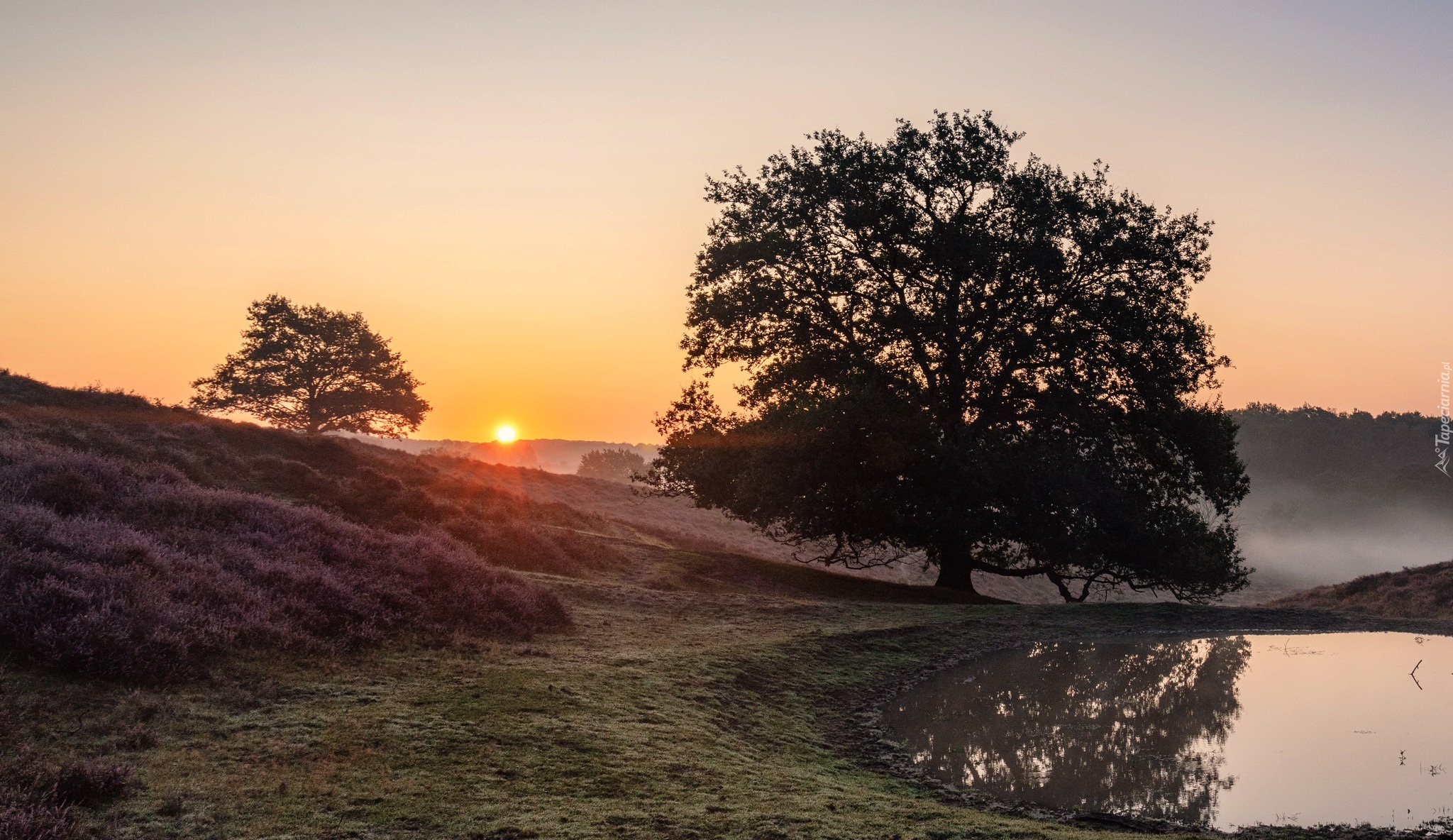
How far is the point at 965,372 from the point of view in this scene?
2905 cm

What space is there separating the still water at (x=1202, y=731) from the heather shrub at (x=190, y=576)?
7.50 m

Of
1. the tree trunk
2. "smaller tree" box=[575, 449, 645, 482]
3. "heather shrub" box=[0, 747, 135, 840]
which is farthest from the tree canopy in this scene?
"smaller tree" box=[575, 449, 645, 482]

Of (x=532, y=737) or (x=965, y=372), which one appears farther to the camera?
(x=965, y=372)

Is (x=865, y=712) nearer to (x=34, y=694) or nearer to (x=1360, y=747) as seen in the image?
(x=1360, y=747)

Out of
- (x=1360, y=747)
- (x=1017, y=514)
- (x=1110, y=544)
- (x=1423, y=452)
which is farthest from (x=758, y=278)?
(x=1423, y=452)

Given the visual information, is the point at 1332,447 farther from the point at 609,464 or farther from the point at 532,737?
the point at 532,737

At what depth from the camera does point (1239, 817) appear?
8406mm

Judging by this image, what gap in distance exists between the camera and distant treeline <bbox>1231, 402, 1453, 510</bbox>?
399 ft

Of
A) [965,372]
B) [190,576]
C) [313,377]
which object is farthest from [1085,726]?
[313,377]

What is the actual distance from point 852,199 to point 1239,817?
22.8 meters

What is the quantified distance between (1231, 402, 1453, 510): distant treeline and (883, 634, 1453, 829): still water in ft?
379

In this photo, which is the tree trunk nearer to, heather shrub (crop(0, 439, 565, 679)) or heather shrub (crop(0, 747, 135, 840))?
heather shrub (crop(0, 439, 565, 679))

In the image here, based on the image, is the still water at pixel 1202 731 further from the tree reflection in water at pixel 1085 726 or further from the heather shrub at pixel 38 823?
the heather shrub at pixel 38 823

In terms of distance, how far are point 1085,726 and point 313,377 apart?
60956 millimetres
